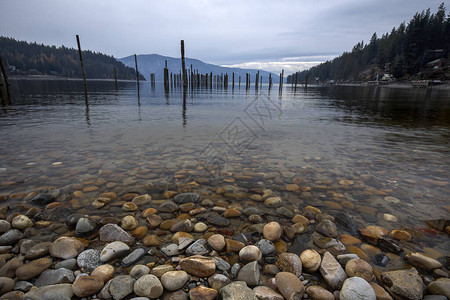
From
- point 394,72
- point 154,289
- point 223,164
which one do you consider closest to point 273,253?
point 154,289

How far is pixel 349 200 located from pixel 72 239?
4.75 metres

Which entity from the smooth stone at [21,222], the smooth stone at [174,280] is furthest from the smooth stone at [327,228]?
the smooth stone at [21,222]

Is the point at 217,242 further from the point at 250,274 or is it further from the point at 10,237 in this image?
the point at 10,237

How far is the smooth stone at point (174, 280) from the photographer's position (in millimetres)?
2336

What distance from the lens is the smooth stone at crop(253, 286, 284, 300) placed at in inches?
86.9

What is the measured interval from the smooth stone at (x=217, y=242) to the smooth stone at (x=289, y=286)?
32.5 inches

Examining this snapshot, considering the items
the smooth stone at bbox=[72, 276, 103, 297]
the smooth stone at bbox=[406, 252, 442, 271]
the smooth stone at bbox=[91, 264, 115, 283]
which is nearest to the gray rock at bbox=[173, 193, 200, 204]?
the smooth stone at bbox=[91, 264, 115, 283]

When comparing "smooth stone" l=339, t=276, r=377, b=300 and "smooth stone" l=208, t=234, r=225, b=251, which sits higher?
"smooth stone" l=339, t=276, r=377, b=300

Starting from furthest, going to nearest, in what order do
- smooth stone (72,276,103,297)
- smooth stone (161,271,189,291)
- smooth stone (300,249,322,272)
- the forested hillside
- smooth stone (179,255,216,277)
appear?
the forested hillside, smooth stone (300,249,322,272), smooth stone (179,255,216,277), smooth stone (161,271,189,291), smooth stone (72,276,103,297)

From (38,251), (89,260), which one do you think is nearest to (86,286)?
(89,260)

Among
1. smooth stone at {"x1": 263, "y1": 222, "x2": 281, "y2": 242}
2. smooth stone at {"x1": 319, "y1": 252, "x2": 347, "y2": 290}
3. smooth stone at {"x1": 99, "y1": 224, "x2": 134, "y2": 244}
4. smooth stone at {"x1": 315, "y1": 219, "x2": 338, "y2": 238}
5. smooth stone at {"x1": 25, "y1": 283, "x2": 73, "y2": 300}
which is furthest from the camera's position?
smooth stone at {"x1": 315, "y1": 219, "x2": 338, "y2": 238}

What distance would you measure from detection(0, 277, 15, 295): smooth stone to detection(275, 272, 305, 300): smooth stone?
2737 millimetres

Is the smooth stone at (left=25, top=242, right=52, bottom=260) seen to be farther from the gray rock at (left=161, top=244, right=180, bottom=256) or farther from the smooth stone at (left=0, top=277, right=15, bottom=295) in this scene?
the gray rock at (left=161, top=244, right=180, bottom=256)

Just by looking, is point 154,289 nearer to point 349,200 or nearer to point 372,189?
point 349,200
